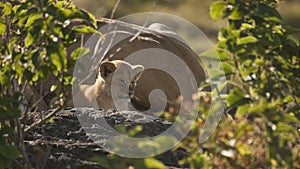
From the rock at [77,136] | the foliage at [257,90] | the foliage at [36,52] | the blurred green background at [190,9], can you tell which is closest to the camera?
the foliage at [257,90]

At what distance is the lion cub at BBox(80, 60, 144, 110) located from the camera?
646 centimetres

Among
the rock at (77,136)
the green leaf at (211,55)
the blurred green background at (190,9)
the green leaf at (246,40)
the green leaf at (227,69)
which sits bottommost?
the blurred green background at (190,9)

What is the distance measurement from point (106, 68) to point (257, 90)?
3672mm

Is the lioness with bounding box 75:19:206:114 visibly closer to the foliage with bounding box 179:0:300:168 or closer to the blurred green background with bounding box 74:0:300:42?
the foliage with bounding box 179:0:300:168

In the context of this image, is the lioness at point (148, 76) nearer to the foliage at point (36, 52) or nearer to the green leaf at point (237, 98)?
the foliage at point (36, 52)

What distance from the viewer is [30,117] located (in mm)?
4543

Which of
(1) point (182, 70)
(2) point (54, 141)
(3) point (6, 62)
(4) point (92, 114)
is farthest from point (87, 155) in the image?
(1) point (182, 70)

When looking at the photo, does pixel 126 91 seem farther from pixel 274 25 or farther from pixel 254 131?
pixel 254 131

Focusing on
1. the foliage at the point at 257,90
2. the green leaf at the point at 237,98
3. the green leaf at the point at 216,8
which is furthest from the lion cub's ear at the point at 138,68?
the green leaf at the point at 237,98

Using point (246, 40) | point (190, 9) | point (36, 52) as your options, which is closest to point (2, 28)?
point (36, 52)

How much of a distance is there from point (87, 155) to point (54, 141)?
0.76 feet

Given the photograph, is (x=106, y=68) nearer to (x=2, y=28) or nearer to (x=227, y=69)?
Answer: (x=2, y=28)

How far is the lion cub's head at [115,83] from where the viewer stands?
6.45m

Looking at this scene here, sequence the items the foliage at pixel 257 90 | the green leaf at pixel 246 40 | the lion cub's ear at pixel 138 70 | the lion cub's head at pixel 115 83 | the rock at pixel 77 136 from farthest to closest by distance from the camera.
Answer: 1. the lion cub's ear at pixel 138 70
2. the lion cub's head at pixel 115 83
3. the rock at pixel 77 136
4. the green leaf at pixel 246 40
5. the foliage at pixel 257 90
